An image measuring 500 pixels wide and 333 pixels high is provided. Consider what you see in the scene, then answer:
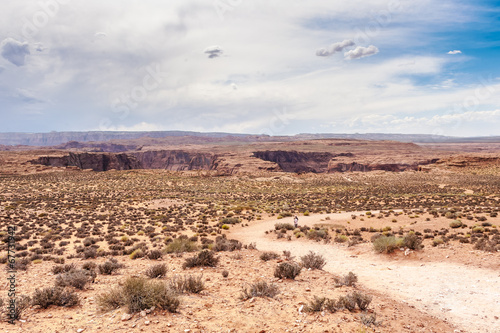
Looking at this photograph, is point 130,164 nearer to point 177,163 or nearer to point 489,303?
point 177,163

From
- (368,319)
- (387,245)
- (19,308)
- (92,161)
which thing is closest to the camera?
(19,308)

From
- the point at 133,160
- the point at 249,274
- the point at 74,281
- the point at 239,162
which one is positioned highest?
the point at 74,281

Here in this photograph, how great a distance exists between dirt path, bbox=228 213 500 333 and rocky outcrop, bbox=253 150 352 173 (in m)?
132

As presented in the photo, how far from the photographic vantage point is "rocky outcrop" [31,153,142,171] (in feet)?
310

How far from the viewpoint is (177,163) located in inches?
6796

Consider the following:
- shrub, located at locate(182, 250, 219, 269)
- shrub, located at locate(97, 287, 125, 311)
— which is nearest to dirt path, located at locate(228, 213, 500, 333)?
shrub, located at locate(182, 250, 219, 269)

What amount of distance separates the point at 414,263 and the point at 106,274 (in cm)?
1196

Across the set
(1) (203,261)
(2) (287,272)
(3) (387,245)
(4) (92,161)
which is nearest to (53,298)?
(1) (203,261)

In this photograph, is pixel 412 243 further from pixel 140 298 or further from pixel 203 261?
pixel 140 298

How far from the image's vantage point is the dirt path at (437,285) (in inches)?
291

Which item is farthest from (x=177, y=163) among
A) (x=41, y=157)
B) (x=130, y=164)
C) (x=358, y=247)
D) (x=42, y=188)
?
(x=358, y=247)

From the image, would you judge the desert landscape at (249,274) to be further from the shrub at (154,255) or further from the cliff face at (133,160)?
the cliff face at (133,160)

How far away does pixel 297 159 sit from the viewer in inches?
5910

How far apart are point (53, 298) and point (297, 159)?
480 feet
